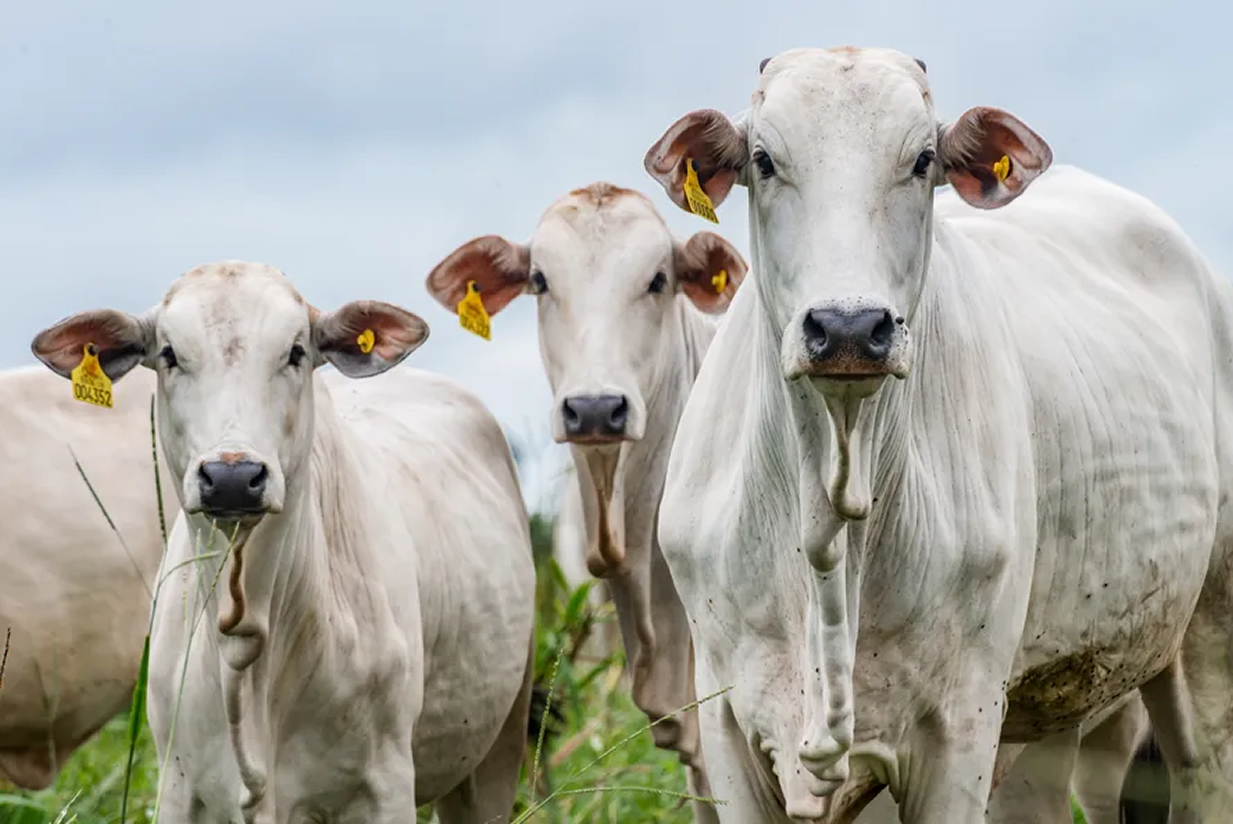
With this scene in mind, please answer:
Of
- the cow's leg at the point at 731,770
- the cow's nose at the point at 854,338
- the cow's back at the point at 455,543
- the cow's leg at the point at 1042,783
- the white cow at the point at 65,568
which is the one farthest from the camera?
the white cow at the point at 65,568

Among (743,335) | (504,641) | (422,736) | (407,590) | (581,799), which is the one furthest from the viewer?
(581,799)

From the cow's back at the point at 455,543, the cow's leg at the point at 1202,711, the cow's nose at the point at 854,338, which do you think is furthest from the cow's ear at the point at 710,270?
the cow's nose at the point at 854,338

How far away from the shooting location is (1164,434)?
242 inches

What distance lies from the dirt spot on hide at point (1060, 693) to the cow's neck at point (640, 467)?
7.04 feet

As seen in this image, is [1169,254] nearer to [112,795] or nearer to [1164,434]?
[1164,434]

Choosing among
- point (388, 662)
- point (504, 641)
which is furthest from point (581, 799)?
point (388, 662)

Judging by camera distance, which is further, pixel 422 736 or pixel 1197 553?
pixel 422 736

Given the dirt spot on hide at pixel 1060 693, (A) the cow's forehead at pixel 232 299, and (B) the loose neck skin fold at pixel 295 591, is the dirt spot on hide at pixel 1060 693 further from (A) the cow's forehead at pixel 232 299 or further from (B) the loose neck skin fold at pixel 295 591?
(A) the cow's forehead at pixel 232 299

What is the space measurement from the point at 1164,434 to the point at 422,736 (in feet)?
8.51

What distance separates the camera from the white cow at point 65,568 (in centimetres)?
830

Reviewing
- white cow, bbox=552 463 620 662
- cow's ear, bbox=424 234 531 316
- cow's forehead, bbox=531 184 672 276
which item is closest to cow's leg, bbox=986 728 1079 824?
cow's forehead, bbox=531 184 672 276

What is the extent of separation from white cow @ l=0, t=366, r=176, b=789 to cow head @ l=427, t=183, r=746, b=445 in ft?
4.77

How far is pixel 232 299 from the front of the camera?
237 inches

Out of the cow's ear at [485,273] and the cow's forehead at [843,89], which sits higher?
the cow's forehead at [843,89]
